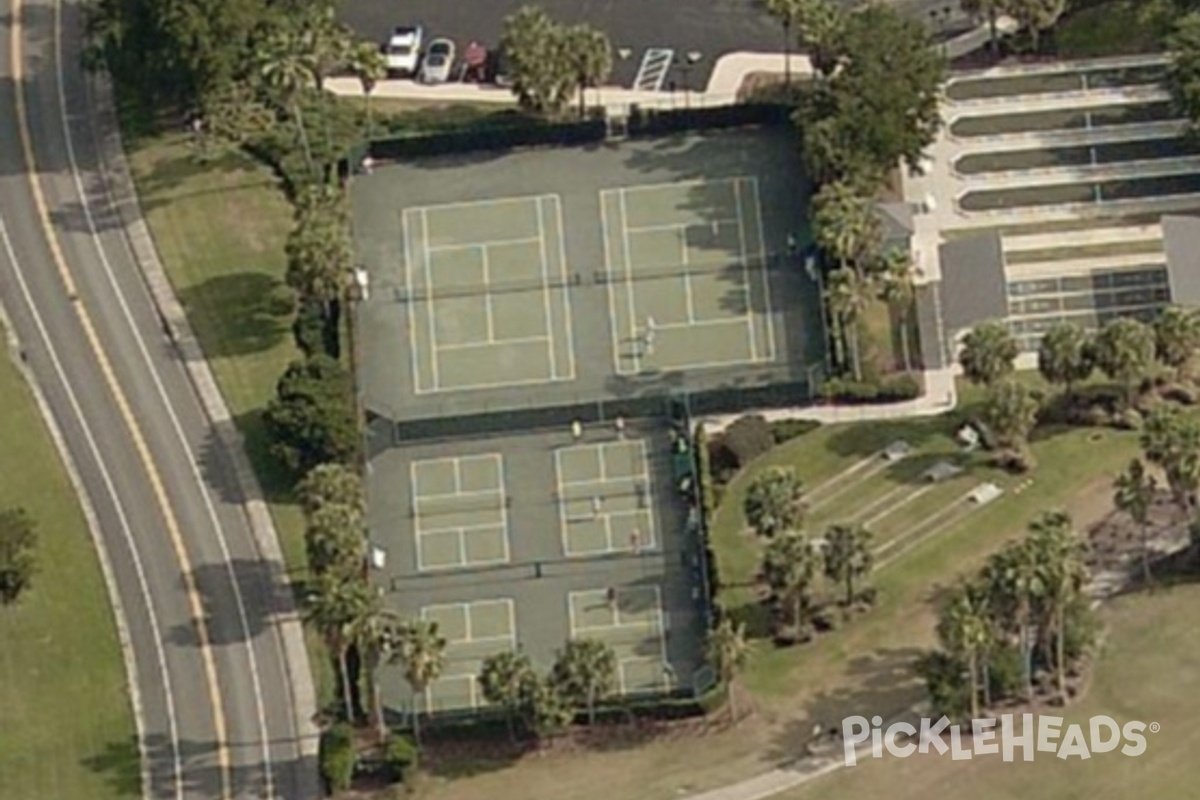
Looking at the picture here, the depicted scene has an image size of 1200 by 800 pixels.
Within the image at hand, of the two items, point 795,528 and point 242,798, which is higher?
point 795,528

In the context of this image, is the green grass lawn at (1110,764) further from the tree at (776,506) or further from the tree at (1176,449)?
the tree at (776,506)

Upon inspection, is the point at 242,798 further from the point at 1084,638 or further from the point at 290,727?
the point at 1084,638

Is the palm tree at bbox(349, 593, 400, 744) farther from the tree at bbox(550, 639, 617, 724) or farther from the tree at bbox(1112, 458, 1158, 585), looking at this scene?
the tree at bbox(1112, 458, 1158, 585)

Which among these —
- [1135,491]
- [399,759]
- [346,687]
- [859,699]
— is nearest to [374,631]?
[399,759]

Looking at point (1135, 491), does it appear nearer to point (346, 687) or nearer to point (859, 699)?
point (859, 699)

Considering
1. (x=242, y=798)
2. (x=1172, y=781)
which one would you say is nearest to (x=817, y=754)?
(x=1172, y=781)

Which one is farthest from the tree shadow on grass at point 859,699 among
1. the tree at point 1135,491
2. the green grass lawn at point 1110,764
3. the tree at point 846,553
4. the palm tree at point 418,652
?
the palm tree at point 418,652

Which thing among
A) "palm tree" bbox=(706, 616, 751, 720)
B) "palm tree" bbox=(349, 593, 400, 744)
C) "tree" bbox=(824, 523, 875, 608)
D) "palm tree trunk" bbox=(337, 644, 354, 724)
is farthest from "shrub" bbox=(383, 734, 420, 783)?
"tree" bbox=(824, 523, 875, 608)

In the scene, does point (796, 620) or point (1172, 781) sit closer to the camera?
point (1172, 781)
